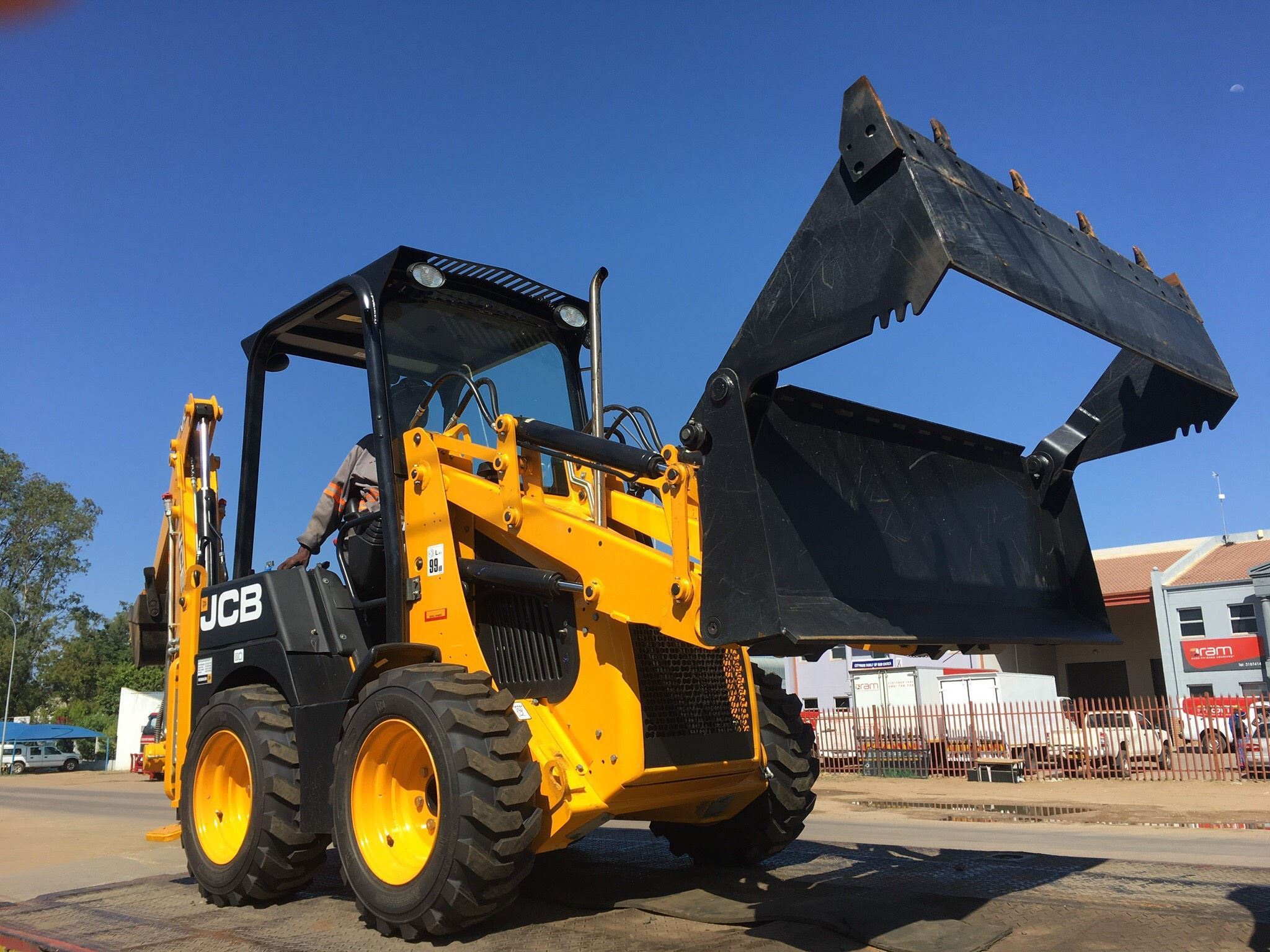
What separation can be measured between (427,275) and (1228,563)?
38.0m

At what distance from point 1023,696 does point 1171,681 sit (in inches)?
527

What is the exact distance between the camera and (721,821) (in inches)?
240

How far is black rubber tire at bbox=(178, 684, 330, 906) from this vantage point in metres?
5.40

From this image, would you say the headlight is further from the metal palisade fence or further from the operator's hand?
the metal palisade fence

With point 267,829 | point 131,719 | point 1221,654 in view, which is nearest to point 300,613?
point 267,829

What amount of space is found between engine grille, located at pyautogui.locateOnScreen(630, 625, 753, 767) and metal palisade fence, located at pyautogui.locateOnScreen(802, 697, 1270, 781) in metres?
16.8

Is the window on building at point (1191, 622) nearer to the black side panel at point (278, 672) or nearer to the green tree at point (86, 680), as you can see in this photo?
the black side panel at point (278, 672)

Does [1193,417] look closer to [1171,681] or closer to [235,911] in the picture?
[235,911]

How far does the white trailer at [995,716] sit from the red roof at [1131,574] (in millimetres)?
11806

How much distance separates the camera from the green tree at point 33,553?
187ft

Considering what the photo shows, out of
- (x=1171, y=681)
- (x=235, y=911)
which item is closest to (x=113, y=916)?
(x=235, y=911)

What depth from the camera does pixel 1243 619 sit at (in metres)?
33.9

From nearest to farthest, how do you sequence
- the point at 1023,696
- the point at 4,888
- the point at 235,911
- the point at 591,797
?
the point at 591,797, the point at 235,911, the point at 4,888, the point at 1023,696

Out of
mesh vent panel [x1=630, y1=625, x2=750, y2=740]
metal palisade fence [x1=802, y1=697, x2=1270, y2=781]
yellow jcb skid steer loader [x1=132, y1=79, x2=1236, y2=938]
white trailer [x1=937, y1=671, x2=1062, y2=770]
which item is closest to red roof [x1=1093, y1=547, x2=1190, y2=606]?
white trailer [x1=937, y1=671, x2=1062, y2=770]
